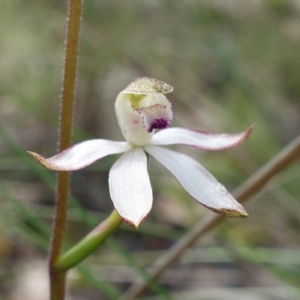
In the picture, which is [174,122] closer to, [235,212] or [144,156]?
[144,156]

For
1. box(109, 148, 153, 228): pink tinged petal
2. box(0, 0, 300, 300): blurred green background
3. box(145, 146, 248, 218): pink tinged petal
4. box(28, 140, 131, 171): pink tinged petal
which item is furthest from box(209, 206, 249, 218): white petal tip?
box(0, 0, 300, 300): blurred green background

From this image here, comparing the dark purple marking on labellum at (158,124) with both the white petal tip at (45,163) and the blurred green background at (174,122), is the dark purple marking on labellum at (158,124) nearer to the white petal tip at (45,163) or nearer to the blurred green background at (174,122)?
the white petal tip at (45,163)

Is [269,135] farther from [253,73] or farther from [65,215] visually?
[65,215]

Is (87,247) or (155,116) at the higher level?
(155,116)

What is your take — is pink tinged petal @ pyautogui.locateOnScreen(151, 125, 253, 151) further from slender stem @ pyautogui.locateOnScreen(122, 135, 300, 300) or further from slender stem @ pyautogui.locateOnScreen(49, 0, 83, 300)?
slender stem @ pyautogui.locateOnScreen(122, 135, 300, 300)

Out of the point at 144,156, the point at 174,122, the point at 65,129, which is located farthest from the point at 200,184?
the point at 174,122

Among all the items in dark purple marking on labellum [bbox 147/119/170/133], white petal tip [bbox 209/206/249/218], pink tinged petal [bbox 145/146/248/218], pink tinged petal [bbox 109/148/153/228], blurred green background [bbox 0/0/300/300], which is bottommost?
blurred green background [bbox 0/0/300/300]

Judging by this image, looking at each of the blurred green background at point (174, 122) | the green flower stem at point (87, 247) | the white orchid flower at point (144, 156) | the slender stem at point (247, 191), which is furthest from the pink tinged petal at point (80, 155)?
the slender stem at point (247, 191)
